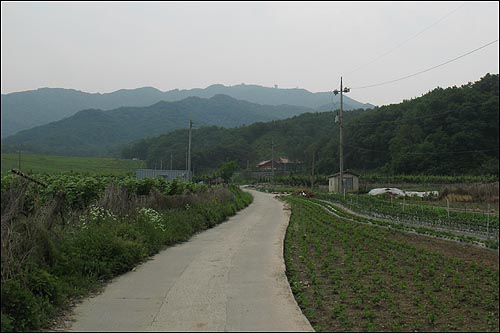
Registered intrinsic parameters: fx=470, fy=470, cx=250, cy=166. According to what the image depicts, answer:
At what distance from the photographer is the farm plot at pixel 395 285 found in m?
5.92

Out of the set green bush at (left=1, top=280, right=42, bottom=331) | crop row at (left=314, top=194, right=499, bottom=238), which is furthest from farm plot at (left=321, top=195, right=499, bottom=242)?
green bush at (left=1, top=280, right=42, bottom=331)

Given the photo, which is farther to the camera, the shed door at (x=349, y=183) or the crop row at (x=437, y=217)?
the shed door at (x=349, y=183)

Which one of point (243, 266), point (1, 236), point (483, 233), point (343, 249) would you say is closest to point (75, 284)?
point (1, 236)

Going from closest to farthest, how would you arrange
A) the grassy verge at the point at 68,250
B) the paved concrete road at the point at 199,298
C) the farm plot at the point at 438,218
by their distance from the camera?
the grassy verge at the point at 68,250, the paved concrete road at the point at 199,298, the farm plot at the point at 438,218

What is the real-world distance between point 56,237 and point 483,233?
37.0 feet

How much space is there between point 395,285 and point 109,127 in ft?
123

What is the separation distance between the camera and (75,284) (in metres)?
7.41

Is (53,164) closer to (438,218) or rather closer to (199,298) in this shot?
(199,298)

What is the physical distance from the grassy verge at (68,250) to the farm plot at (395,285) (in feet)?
10.9

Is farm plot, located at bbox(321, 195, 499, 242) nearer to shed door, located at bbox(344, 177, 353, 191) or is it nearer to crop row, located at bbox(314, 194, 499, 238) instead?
crop row, located at bbox(314, 194, 499, 238)

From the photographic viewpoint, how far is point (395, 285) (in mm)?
7965

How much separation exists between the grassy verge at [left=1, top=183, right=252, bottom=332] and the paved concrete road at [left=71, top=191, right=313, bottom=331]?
0.36 metres

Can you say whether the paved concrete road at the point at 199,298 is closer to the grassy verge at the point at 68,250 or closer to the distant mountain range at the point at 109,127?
the grassy verge at the point at 68,250

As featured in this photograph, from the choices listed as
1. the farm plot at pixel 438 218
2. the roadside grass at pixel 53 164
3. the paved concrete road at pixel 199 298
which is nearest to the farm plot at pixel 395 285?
the paved concrete road at pixel 199 298
